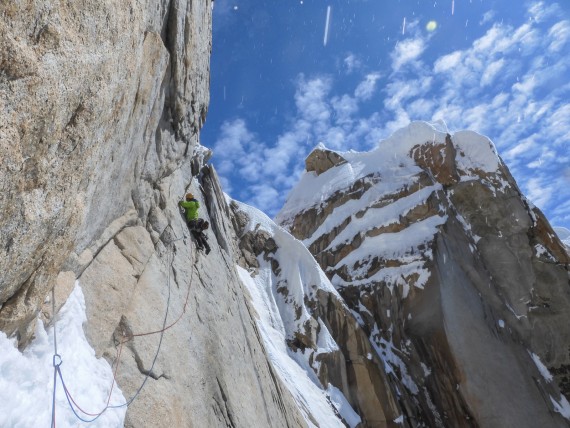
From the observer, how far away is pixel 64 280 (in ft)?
19.9

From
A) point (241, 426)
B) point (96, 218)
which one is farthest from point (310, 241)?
point (96, 218)

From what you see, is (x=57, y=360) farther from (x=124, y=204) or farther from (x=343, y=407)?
(x=343, y=407)

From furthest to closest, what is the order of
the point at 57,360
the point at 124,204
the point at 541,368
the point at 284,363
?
the point at 541,368
the point at 284,363
the point at 124,204
the point at 57,360

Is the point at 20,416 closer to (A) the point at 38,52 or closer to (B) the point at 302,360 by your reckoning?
(A) the point at 38,52

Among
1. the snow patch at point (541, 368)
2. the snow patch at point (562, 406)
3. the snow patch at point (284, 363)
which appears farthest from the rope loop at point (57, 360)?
the snow patch at point (541, 368)

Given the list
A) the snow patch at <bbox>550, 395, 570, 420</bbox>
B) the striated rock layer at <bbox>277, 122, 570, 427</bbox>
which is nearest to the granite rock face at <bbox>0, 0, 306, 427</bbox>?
the striated rock layer at <bbox>277, 122, 570, 427</bbox>

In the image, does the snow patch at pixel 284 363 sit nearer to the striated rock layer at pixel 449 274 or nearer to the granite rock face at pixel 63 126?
the striated rock layer at pixel 449 274

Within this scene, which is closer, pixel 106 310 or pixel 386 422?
pixel 106 310

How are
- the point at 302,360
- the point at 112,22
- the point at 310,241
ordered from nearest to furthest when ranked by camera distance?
1. the point at 112,22
2. the point at 302,360
3. the point at 310,241

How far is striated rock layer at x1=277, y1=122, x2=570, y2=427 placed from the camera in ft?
80.1

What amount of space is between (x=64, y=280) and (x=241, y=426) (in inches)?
195

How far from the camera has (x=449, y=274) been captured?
1117 inches

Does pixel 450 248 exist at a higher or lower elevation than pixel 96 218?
higher

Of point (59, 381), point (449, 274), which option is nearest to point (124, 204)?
point (59, 381)
